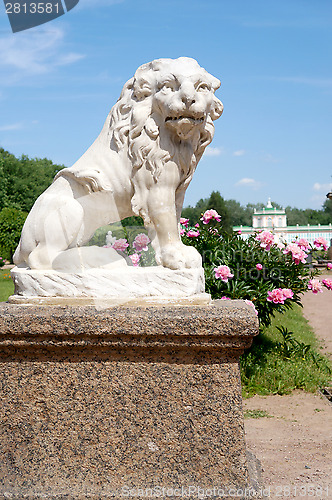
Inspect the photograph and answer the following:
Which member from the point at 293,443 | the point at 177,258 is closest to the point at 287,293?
the point at 293,443

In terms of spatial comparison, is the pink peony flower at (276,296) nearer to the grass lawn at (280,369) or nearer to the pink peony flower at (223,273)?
the pink peony flower at (223,273)

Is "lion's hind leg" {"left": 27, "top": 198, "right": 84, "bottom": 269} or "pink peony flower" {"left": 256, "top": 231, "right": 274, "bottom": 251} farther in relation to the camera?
"pink peony flower" {"left": 256, "top": 231, "right": 274, "bottom": 251}

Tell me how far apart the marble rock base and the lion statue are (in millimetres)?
117

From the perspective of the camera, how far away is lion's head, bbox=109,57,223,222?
292 centimetres

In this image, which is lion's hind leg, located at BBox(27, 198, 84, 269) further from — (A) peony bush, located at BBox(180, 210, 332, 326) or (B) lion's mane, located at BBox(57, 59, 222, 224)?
(A) peony bush, located at BBox(180, 210, 332, 326)

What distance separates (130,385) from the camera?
8.86 ft

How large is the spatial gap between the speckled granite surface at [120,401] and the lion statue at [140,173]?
499mm

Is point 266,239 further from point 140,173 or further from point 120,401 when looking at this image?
point 120,401

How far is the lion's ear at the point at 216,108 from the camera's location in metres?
3.09

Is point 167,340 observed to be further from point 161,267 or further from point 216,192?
point 216,192

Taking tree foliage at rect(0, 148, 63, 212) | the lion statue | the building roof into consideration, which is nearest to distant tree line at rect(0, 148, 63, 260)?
tree foliage at rect(0, 148, 63, 212)

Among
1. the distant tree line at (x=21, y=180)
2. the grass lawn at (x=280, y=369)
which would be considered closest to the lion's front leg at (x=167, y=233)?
the grass lawn at (x=280, y=369)

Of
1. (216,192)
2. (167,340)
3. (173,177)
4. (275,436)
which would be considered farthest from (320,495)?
(216,192)

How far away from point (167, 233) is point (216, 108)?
0.83m
